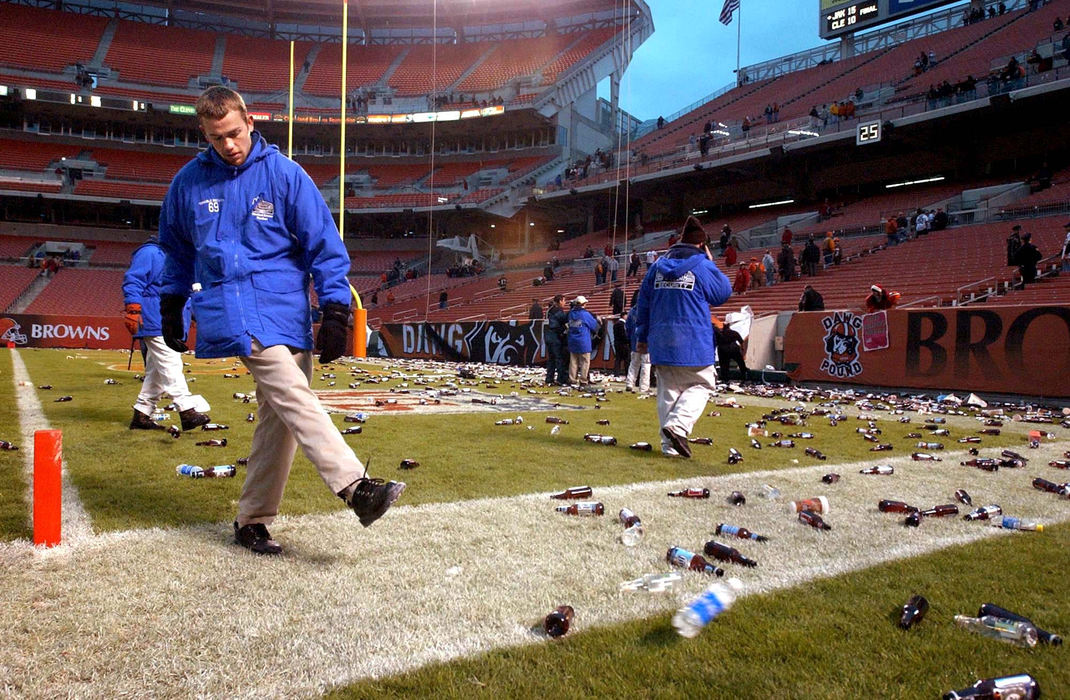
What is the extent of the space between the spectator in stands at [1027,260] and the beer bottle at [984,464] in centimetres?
1371

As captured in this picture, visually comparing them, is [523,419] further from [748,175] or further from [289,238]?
[748,175]

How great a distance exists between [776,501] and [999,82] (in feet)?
101

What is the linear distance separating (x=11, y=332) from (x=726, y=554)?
37185mm

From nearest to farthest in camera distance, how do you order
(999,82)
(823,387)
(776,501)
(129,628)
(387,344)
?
(129,628), (776,501), (823,387), (999,82), (387,344)

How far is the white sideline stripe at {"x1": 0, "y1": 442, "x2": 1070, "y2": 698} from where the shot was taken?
2146mm

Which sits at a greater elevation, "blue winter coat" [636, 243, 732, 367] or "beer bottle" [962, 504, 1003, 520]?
"blue winter coat" [636, 243, 732, 367]

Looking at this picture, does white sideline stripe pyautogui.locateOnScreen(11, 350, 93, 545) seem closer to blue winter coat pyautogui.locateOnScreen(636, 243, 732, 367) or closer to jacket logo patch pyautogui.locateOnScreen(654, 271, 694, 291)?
blue winter coat pyautogui.locateOnScreen(636, 243, 732, 367)

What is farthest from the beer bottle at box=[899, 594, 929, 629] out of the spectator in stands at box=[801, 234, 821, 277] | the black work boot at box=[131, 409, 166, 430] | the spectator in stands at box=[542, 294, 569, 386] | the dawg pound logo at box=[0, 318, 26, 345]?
the dawg pound logo at box=[0, 318, 26, 345]

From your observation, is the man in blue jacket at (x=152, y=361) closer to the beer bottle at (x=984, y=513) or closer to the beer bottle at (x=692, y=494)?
the beer bottle at (x=692, y=494)

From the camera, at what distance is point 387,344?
3294 cm

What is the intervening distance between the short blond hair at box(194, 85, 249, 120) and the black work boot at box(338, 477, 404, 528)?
1770 millimetres

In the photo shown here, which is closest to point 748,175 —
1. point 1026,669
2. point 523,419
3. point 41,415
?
point 523,419

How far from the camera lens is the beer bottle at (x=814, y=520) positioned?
385cm

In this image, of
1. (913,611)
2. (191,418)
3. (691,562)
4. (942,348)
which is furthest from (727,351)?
(913,611)
